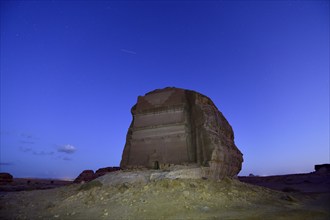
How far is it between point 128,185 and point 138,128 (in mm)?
4587

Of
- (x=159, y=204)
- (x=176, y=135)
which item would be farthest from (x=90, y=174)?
(x=159, y=204)

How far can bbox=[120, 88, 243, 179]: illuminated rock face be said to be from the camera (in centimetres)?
1096

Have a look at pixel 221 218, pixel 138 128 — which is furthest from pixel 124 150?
pixel 221 218

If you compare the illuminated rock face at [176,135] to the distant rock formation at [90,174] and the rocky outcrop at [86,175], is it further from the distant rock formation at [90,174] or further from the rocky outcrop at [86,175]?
the rocky outcrop at [86,175]

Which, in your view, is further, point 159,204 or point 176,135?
point 176,135

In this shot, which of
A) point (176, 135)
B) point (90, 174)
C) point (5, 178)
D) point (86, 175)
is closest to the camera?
point (176, 135)

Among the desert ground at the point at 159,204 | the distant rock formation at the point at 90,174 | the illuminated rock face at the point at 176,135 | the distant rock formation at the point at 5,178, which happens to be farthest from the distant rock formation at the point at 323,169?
the distant rock formation at the point at 5,178

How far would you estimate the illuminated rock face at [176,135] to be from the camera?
432 inches

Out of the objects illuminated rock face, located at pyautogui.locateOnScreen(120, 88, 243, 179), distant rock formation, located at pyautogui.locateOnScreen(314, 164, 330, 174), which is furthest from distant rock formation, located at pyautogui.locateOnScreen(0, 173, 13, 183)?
distant rock formation, located at pyautogui.locateOnScreen(314, 164, 330, 174)

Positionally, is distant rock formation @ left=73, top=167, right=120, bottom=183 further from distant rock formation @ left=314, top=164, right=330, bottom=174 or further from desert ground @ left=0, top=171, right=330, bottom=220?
distant rock formation @ left=314, top=164, right=330, bottom=174

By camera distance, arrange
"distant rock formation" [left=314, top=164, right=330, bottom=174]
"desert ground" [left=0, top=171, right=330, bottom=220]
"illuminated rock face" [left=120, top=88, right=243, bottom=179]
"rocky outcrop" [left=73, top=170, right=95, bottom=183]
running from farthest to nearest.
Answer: "distant rock formation" [left=314, top=164, right=330, bottom=174] → "rocky outcrop" [left=73, top=170, right=95, bottom=183] → "illuminated rock face" [left=120, top=88, right=243, bottom=179] → "desert ground" [left=0, top=171, right=330, bottom=220]

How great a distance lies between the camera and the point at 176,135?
11.7 meters

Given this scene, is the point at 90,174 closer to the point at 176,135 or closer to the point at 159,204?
the point at 176,135

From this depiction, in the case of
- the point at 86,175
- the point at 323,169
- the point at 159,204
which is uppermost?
the point at 159,204
